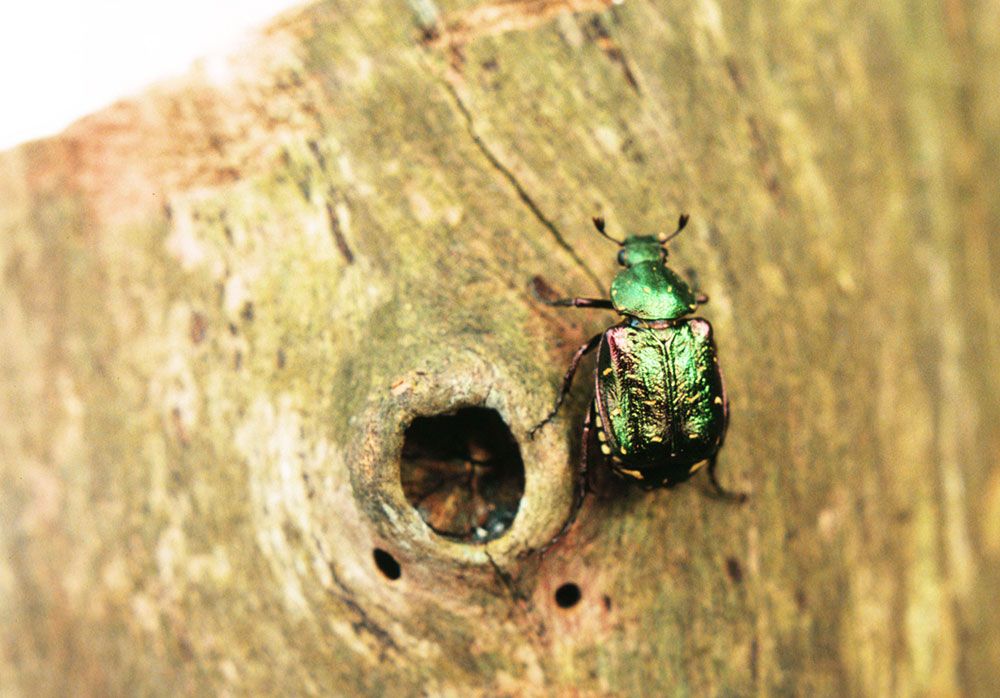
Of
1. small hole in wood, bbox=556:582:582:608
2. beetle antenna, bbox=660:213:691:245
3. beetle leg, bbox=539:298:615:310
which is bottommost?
small hole in wood, bbox=556:582:582:608

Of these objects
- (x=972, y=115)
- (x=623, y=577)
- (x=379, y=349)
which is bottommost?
(x=623, y=577)

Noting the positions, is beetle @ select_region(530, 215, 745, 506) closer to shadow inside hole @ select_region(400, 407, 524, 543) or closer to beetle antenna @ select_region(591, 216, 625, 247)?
beetle antenna @ select_region(591, 216, 625, 247)

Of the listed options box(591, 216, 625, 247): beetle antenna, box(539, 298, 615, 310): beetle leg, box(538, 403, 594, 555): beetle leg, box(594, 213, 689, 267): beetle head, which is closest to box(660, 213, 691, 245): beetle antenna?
box(594, 213, 689, 267): beetle head

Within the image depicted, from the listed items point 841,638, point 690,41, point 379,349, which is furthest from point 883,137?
point 379,349

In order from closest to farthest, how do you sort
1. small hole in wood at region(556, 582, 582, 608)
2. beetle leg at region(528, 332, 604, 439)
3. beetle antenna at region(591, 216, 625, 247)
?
beetle leg at region(528, 332, 604, 439)
small hole in wood at region(556, 582, 582, 608)
beetle antenna at region(591, 216, 625, 247)

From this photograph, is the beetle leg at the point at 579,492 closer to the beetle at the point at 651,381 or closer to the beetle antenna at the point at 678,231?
the beetle at the point at 651,381

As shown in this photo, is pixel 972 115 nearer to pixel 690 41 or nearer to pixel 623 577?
pixel 690 41
